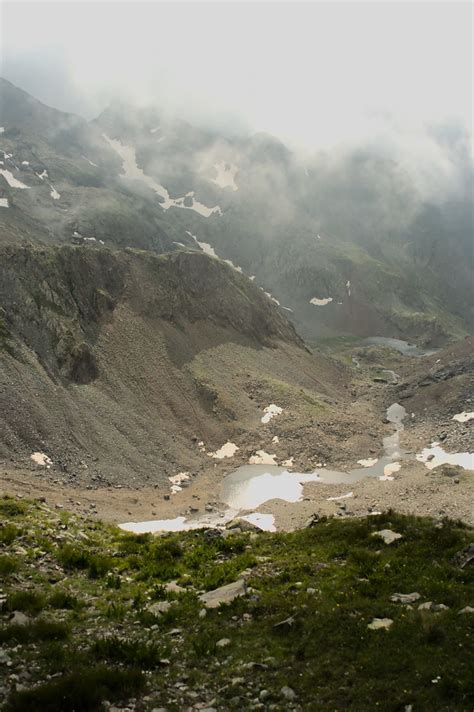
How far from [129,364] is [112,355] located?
9.07ft

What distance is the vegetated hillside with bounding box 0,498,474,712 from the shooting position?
10875 millimetres

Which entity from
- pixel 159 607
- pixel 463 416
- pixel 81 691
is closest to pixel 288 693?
pixel 81 691

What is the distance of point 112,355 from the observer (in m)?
75.8

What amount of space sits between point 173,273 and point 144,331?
21.7 metres

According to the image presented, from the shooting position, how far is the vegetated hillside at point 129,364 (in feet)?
195

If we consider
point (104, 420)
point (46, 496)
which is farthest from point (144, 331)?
point (46, 496)

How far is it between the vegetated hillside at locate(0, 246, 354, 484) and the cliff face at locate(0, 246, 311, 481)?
180mm

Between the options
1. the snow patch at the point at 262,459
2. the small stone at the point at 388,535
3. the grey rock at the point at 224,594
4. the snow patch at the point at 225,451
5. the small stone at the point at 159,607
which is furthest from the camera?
the snow patch at the point at 225,451

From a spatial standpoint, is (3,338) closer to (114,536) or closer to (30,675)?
(114,536)

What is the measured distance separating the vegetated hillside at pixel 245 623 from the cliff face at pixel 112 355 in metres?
38.4

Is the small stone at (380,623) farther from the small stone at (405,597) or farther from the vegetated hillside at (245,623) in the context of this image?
the small stone at (405,597)

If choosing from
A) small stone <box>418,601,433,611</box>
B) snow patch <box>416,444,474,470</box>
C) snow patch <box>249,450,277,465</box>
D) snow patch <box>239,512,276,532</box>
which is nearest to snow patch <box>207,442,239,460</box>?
snow patch <box>249,450,277,465</box>

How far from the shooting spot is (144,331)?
84.4 m

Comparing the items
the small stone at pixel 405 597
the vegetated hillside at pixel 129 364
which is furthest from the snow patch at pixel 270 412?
the small stone at pixel 405 597
